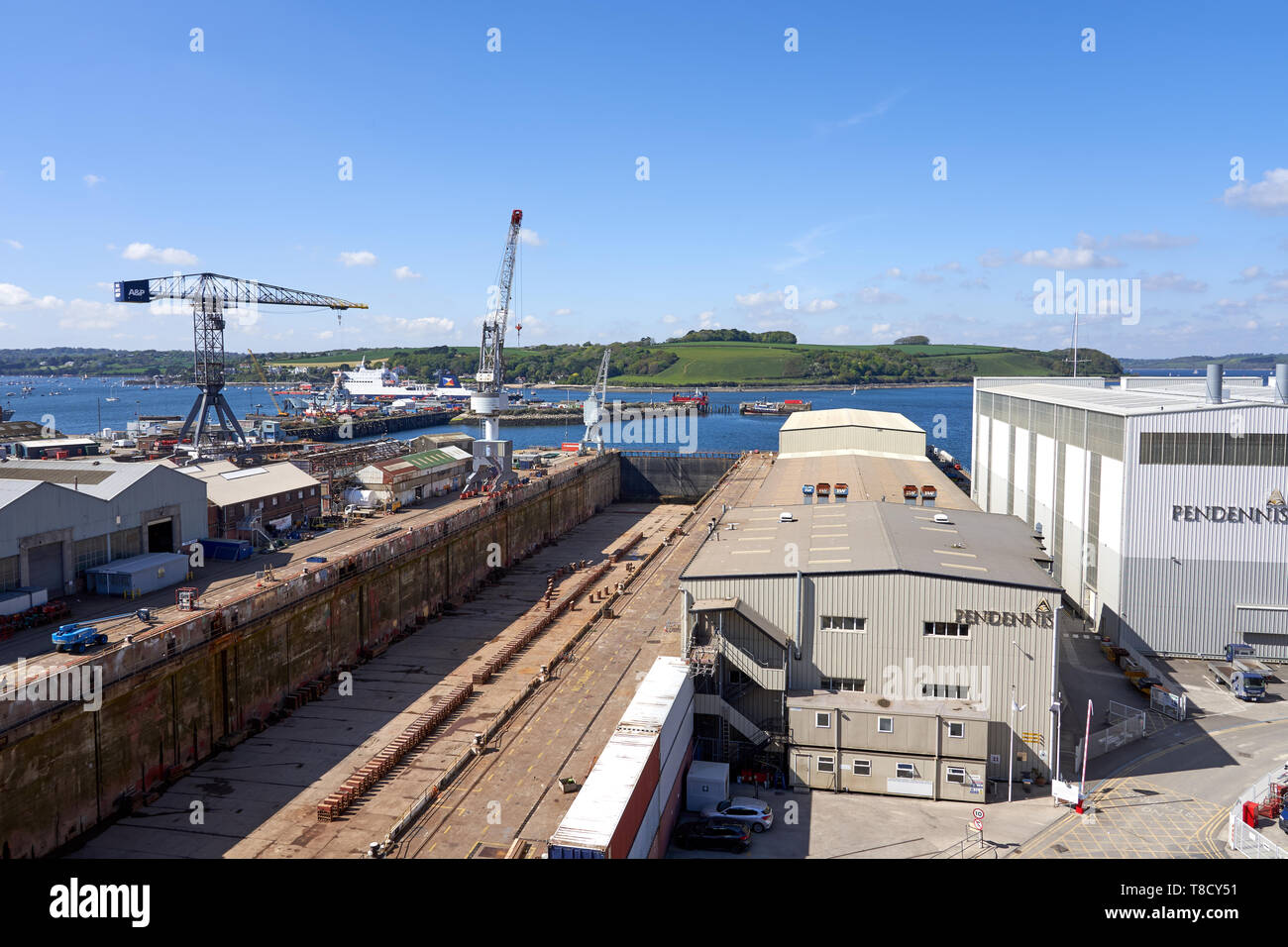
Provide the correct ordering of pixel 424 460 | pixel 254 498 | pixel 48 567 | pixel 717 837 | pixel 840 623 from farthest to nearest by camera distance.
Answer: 1. pixel 424 460
2. pixel 254 498
3. pixel 48 567
4. pixel 840 623
5. pixel 717 837

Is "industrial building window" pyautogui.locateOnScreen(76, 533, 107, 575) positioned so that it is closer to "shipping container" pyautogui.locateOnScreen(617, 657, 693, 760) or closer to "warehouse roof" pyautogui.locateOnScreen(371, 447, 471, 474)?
"shipping container" pyautogui.locateOnScreen(617, 657, 693, 760)

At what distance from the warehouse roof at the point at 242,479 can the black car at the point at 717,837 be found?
32.2 m

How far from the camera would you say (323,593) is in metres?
39.2

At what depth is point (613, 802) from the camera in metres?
20.8

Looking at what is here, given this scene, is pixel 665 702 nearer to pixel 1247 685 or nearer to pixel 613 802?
pixel 613 802

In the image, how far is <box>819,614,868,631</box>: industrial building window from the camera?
29.9m

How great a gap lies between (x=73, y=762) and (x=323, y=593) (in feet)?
46.5

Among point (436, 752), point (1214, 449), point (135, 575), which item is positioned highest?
point (1214, 449)

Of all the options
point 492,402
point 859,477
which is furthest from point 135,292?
point 859,477

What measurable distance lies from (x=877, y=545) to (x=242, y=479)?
3678 centimetres

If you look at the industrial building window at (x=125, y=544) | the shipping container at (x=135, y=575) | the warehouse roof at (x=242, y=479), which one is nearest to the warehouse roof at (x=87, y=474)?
the industrial building window at (x=125, y=544)

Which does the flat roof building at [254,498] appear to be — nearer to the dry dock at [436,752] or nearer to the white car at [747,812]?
the dry dock at [436,752]

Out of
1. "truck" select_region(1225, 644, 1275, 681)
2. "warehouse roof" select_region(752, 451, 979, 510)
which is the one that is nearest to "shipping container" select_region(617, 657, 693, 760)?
"warehouse roof" select_region(752, 451, 979, 510)
